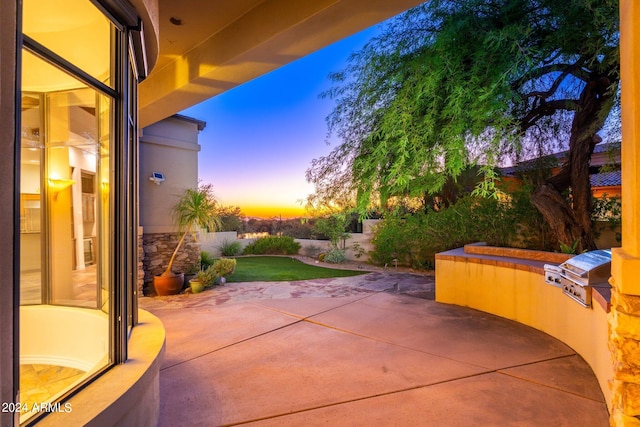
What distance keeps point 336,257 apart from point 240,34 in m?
9.14

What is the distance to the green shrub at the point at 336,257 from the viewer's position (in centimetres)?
1226

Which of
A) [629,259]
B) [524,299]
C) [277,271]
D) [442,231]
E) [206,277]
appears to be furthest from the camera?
[277,271]

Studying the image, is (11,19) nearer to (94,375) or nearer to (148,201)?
(94,375)

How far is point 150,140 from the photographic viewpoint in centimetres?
750

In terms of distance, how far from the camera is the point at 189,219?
7.47 meters

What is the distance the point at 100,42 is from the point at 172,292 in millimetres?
5789

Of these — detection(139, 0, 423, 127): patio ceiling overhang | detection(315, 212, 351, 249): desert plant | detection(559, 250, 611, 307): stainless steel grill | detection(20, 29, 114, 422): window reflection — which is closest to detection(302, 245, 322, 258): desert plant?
detection(315, 212, 351, 249): desert plant

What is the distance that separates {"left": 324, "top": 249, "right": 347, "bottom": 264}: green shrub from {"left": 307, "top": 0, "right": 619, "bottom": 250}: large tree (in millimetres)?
6308

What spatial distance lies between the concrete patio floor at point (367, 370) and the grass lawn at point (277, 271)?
10.5ft

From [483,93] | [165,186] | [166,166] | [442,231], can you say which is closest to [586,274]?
[483,93]

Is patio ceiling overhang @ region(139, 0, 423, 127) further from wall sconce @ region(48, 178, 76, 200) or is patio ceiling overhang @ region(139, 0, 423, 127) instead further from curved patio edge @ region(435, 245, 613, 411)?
curved patio edge @ region(435, 245, 613, 411)

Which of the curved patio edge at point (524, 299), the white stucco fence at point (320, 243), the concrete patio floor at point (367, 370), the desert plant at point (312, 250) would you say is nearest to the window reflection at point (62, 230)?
the concrete patio floor at point (367, 370)

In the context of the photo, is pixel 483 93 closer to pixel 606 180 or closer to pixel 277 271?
pixel 277 271

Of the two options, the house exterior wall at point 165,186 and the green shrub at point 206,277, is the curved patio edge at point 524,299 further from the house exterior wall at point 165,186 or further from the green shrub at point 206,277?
the house exterior wall at point 165,186
